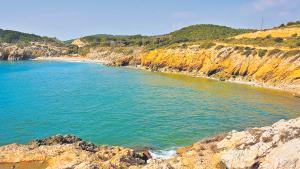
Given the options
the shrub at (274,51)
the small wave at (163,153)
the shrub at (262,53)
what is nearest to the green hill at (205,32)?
the shrub at (262,53)

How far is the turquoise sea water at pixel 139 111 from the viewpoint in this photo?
40.1 metres

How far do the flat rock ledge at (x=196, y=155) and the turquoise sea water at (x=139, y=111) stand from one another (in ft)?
36.0

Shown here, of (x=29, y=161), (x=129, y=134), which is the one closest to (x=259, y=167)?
(x=29, y=161)

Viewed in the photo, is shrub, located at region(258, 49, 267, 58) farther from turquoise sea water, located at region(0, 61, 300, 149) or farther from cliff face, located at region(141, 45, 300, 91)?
turquoise sea water, located at region(0, 61, 300, 149)

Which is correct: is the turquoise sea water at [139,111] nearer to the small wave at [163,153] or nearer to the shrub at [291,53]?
the small wave at [163,153]

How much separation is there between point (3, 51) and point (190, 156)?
19253cm

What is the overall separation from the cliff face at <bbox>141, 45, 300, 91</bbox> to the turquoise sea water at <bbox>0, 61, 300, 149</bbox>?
6.77 meters

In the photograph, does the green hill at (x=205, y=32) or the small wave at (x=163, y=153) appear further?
the green hill at (x=205, y=32)

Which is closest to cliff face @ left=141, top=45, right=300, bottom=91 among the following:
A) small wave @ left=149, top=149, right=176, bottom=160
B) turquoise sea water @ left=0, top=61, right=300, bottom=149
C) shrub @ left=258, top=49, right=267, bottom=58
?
shrub @ left=258, top=49, right=267, bottom=58

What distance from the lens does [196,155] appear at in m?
22.6

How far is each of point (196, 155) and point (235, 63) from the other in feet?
233

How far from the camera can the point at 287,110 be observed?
52688 mm

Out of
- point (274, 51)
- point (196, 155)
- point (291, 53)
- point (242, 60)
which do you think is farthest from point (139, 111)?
point (242, 60)

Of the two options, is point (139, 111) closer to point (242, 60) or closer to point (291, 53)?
point (291, 53)
